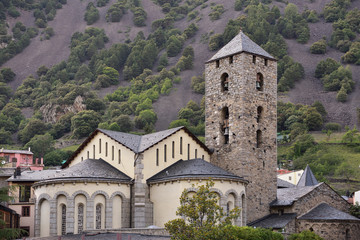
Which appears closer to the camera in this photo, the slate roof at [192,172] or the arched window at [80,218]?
the arched window at [80,218]

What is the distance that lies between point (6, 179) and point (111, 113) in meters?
114

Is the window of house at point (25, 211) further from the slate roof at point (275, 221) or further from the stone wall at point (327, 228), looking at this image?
the stone wall at point (327, 228)

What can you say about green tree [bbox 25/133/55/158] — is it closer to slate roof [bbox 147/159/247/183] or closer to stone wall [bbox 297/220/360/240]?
slate roof [bbox 147/159/247/183]

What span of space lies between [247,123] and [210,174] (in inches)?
352

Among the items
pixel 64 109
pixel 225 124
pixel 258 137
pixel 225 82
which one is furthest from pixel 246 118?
pixel 64 109

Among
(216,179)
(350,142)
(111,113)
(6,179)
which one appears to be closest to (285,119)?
(350,142)

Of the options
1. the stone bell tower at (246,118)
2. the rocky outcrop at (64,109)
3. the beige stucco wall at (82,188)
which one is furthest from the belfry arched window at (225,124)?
the rocky outcrop at (64,109)

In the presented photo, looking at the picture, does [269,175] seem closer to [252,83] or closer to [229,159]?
[229,159]

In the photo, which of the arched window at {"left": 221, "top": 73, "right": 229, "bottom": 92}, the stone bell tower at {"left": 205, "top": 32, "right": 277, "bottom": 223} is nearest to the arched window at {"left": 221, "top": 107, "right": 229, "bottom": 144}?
the stone bell tower at {"left": 205, "top": 32, "right": 277, "bottom": 223}

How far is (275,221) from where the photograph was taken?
61.4 metres

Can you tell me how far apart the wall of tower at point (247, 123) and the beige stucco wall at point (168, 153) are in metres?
2.71

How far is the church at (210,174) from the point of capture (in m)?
56.1

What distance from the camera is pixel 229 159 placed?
63.2m

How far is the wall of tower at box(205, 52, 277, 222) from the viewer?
206 feet
